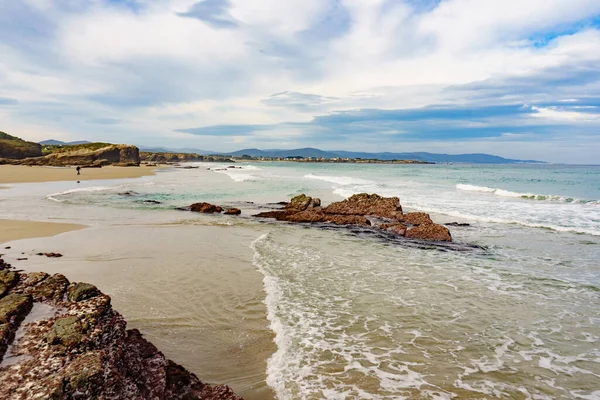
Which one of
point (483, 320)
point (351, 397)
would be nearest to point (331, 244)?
point (483, 320)

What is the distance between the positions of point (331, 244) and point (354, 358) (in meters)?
7.26

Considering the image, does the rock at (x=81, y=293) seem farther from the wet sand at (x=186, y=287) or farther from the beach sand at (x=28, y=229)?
the beach sand at (x=28, y=229)

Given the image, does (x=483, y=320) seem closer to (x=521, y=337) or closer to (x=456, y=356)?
(x=521, y=337)

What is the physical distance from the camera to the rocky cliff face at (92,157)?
73.2m

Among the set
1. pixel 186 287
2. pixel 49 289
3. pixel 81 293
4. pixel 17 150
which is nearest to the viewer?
pixel 81 293

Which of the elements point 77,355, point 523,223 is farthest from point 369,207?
point 77,355

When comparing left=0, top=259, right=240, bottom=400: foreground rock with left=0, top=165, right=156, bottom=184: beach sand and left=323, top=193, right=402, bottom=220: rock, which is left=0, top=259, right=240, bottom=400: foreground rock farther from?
left=0, top=165, right=156, bottom=184: beach sand

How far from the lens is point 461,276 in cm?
902

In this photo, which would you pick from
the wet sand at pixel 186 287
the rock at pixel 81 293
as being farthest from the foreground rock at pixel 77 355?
the wet sand at pixel 186 287

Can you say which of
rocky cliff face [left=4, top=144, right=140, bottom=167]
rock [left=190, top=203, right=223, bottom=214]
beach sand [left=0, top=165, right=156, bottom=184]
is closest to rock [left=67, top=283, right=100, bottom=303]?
rock [left=190, top=203, right=223, bottom=214]

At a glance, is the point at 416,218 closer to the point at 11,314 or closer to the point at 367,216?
the point at 367,216

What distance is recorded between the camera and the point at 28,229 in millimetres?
13328

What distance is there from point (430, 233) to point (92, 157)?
86287 mm

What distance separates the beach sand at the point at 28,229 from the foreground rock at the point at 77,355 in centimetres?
904
